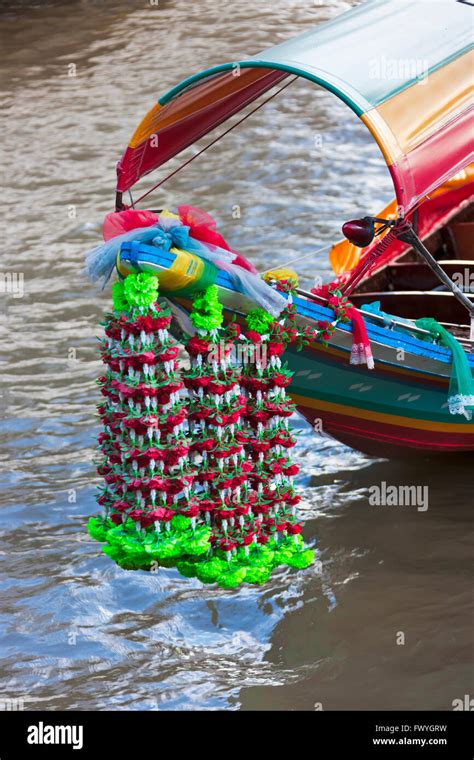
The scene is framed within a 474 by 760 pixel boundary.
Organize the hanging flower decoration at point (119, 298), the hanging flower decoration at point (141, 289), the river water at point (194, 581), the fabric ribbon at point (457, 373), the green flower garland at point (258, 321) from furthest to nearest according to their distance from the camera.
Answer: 1. the fabric ribbon at point (457, 373)
2. the river water at point (194, 581)
3. the green flower garland at point (258, 321)
4. the hanging flower decoration at point (119, 298)
5. the hanging flower decoration at point (141, 289)

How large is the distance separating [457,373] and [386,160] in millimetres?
1367

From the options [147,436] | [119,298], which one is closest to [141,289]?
[119,298]

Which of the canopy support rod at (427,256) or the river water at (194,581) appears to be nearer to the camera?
the river water at (194,581)

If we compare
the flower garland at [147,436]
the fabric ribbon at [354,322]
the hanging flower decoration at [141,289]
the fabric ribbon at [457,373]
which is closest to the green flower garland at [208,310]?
→ the flower garland at [147,436]

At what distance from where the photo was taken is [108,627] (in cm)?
578

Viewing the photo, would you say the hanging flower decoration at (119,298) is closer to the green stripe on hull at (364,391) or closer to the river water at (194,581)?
the green stripe on hull at (364,391)

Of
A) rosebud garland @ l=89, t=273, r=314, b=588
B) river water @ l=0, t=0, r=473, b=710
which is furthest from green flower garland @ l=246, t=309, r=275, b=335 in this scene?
river water @ l=0, t=0, r=473, b=710

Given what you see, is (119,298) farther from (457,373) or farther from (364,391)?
(457,373)

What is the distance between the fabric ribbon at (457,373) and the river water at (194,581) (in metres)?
0.73

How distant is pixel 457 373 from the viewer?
6.14m

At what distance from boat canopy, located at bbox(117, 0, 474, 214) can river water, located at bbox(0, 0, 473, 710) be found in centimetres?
194

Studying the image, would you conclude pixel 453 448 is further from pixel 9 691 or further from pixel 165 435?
pixel 9 691

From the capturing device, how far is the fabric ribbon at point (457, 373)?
613cm

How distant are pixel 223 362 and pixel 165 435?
15.7 inches
